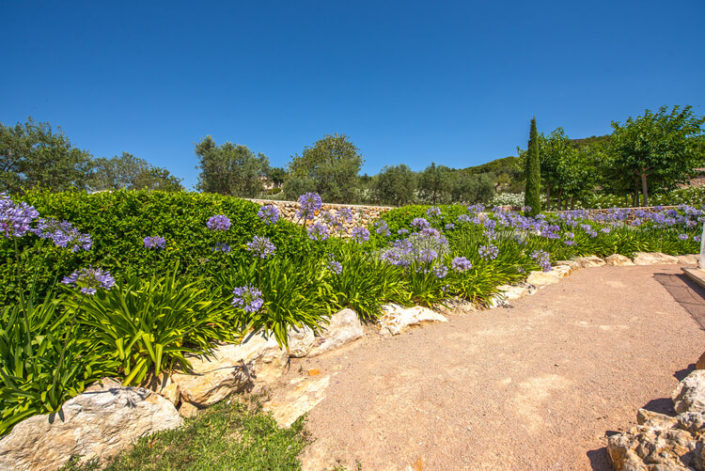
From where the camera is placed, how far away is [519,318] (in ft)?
14.9

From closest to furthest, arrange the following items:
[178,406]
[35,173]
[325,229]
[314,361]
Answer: [178,406] → [314,361] → [325,229] → [35,173]

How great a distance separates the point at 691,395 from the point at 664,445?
81 centimetres

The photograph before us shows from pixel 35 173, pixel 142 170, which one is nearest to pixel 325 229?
pixel 35 173

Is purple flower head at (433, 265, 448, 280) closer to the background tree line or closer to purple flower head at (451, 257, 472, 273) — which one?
purple flower head at (451, 257, 472, 273)

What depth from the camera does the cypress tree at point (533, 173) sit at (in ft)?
64.0

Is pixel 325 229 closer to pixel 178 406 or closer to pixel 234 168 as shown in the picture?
pixel 178 406

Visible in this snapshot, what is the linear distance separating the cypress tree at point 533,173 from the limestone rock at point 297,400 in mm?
20505

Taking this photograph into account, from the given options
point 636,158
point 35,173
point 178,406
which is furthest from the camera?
point 636,158

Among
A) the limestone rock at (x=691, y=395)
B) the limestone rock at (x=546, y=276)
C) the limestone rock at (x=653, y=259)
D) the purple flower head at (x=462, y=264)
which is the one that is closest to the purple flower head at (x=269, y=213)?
the purple flower head at (x=462, y=264)

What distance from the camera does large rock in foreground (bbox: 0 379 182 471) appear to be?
6.37ft

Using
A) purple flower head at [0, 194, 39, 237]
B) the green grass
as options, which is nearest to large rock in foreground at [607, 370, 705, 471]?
the green grass

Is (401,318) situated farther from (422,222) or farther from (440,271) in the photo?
(422,222)

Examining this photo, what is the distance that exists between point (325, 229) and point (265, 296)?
50.3 inches

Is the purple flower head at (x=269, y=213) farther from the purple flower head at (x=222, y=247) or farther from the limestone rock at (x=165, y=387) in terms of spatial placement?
the limestone rock at (x=165, y=387)
